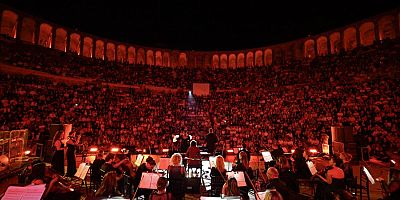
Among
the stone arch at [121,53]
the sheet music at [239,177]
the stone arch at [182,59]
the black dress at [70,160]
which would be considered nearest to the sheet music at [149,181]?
the sheet music at [239,177]

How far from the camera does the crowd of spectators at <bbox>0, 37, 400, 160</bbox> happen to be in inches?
600

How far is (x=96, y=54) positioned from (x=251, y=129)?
23350 mm

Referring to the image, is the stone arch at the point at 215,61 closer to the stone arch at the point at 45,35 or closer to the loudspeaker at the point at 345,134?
the stone arch at the point at 45,35

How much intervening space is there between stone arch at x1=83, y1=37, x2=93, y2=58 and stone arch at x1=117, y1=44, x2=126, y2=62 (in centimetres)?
366

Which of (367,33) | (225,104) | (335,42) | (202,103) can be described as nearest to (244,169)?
(225,104)

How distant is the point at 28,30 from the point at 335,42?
34138 mm

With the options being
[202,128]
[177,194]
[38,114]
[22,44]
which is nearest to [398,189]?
[177,194]

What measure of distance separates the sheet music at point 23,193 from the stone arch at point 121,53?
31903mm

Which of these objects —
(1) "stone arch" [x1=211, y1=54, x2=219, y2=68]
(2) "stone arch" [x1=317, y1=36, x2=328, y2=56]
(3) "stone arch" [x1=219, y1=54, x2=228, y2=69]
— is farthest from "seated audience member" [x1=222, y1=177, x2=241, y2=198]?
(3) "stone arch" [x1=219, y1=54, x2=228, y2=69]

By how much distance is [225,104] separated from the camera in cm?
2380

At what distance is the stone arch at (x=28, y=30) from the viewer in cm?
2499

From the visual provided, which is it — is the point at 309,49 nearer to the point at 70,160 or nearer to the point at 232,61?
the point at 232,61

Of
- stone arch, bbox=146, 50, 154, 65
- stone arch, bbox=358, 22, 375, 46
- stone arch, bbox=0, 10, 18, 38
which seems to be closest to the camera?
stone arch, bbox=0, 10, 18, 38

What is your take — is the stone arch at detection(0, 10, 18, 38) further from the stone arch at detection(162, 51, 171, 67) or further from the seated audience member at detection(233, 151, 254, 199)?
the seated audience member at detection(233, 151, 254, 199)
